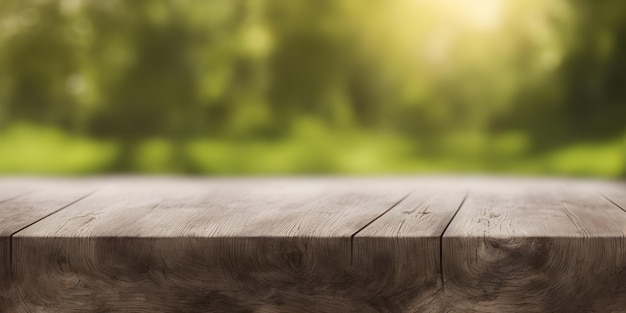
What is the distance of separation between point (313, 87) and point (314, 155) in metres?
0.13

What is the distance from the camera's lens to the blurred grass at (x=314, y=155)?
1283 millimetres

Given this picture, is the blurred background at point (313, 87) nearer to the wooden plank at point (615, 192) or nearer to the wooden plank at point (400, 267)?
the wooden plank at point (615, 192)

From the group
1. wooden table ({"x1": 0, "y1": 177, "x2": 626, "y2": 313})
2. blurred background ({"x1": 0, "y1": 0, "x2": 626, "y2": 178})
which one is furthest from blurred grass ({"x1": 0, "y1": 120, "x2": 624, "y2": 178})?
wooden table ({"x1": 0, "y1": 177, "x2": 626, "y2": 313})

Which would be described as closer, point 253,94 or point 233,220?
point 233,220

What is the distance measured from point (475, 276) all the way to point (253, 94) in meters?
0.78

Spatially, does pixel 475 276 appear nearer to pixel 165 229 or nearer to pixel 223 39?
pixel 165 229

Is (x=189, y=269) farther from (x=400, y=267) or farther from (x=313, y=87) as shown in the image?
(x=313, y=87)

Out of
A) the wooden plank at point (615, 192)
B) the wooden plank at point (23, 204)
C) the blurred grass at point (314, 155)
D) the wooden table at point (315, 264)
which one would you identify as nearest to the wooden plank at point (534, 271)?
the wooden table at point (315, 264)

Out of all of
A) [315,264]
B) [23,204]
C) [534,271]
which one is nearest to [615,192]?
[534,271]

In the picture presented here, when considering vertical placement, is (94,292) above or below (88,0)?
below

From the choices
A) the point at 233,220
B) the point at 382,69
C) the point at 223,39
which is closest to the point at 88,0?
the point at 223,39

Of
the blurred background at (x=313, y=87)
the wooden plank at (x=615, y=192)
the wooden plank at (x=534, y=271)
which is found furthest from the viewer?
the blurred background at (x=313, y=87)

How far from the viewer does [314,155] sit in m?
1.31

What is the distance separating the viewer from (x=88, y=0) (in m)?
1.33
